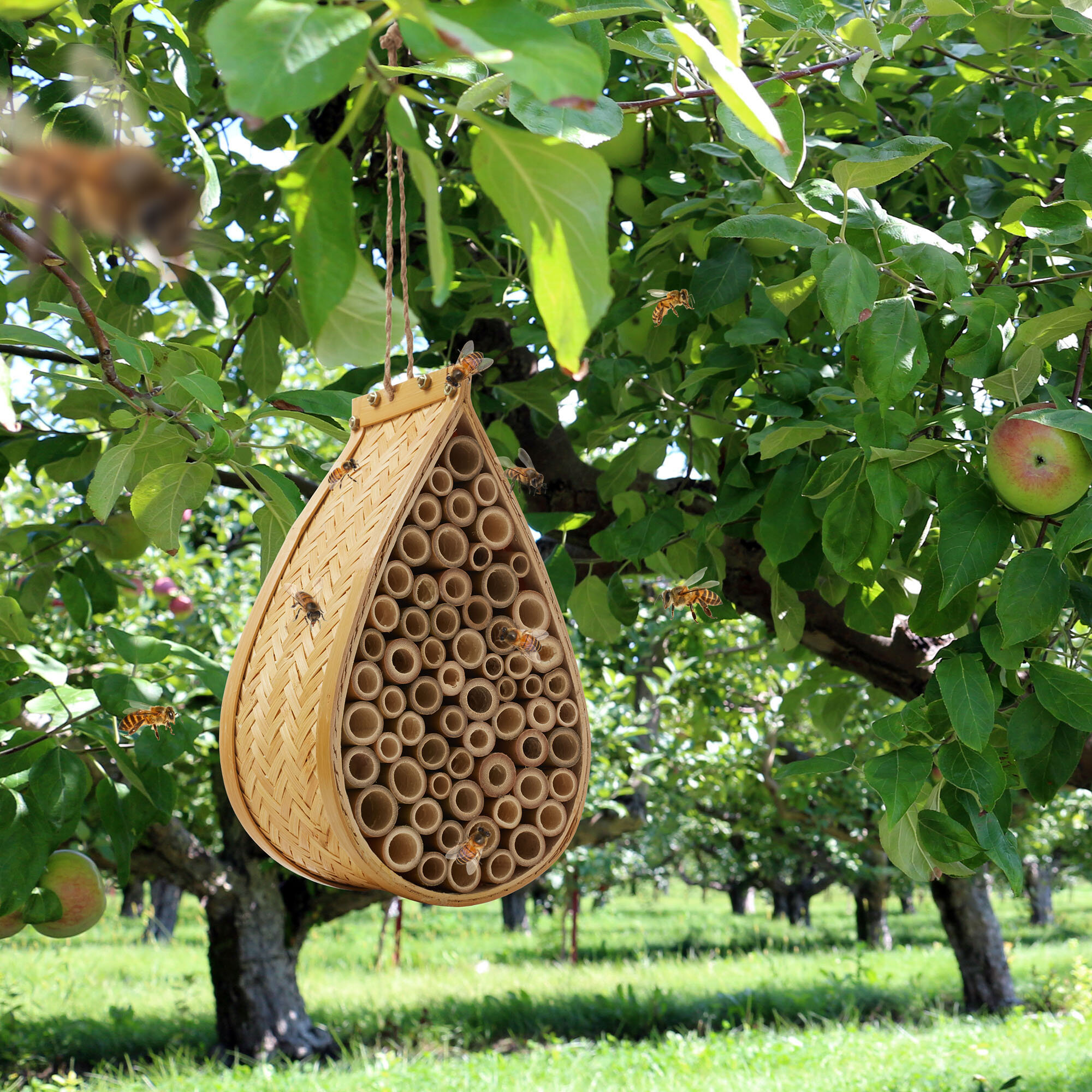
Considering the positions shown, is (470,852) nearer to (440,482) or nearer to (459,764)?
(459,764)

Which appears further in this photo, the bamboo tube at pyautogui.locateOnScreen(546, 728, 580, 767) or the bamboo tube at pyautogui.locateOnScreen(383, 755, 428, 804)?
the bamboo tube at pyautogui.locateOnScreen(546, 728, 580, 767)

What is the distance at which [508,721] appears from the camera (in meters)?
0.91

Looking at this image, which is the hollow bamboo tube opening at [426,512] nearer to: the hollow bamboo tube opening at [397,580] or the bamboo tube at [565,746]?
the hollow bamboo tube opening at [397,580]

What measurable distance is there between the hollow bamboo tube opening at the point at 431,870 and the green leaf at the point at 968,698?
1.79 feet

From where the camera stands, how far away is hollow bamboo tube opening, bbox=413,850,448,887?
0.82 meters

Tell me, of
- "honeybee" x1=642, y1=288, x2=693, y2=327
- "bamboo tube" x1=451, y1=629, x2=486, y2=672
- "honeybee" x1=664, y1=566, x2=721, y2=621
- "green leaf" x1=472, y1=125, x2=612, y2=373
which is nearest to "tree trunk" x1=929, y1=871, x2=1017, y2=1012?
"honeybee" x1=664, y1=566, x2=721, y2=621

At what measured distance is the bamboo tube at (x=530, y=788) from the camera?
91 cm

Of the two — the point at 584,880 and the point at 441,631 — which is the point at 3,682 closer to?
the point at 441,631

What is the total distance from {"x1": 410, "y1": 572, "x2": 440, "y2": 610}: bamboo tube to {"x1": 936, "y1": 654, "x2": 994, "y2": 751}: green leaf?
55cm

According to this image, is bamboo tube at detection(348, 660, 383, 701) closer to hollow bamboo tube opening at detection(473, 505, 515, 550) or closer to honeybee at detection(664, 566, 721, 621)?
hollow bamboo tube opening at detection(473, 505, 515, 550)

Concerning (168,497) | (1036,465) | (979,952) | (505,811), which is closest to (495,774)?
(505,811)

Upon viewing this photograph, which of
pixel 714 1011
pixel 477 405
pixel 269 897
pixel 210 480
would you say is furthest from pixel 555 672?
pixel 714 1011

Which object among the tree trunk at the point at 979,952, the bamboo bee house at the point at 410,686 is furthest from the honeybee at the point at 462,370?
the tree trunk at the point at 979,952

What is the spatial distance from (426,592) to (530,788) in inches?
7.9
